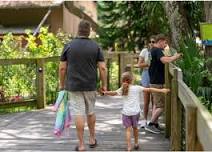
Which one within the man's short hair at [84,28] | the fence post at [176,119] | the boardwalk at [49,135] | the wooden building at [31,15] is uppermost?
the wooden building at [31,15]

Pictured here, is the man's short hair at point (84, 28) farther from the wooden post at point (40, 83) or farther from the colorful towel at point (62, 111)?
the wooden post at point (40, 83)

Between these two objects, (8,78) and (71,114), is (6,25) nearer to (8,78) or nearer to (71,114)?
(8,78)

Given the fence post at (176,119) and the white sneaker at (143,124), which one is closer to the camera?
the fence post at (176,119)

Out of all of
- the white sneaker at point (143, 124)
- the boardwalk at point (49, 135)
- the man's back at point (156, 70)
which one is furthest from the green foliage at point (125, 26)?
the man's back at point (156, 70)

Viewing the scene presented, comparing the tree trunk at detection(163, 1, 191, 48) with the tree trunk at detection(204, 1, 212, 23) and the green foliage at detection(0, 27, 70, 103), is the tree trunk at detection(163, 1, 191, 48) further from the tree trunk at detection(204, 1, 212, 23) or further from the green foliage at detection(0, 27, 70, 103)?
the green foliage at detection(0, 27, 70, 103)

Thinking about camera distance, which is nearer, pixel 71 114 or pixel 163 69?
pixel 71 114

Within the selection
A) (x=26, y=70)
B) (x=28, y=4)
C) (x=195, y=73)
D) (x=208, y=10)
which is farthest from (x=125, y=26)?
(x=195, y=73)

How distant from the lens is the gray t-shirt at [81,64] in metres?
7.08

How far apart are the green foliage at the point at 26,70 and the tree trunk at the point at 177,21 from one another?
3399mm

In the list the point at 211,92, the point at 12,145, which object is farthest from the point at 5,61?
the point at 211,92

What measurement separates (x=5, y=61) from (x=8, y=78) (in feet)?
1.90

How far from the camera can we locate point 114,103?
43.9 ft

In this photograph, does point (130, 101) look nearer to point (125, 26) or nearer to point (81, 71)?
point (81, 71)

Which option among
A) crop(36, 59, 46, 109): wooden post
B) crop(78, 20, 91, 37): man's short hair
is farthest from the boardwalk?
crop(78, 20, 91, 37): man's short hair
